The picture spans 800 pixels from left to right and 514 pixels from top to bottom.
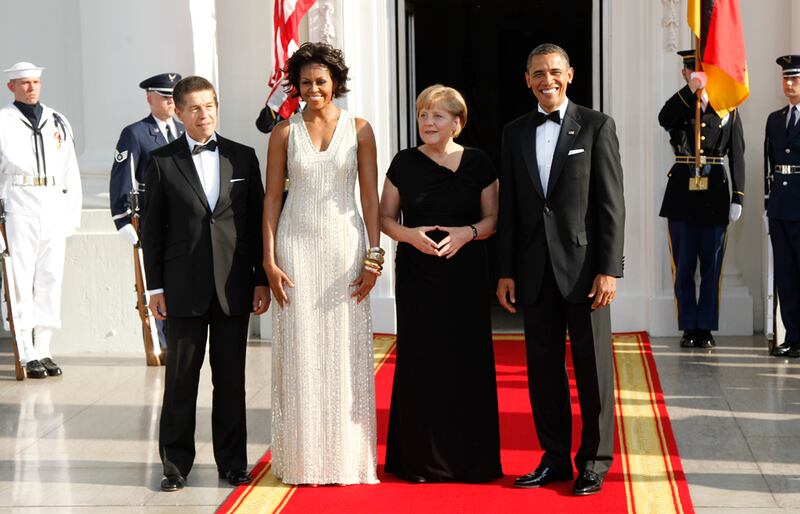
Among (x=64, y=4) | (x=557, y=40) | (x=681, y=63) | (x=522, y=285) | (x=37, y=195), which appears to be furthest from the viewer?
(x=557, y=40)

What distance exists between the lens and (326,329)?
522cm

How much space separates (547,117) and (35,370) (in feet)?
15.4

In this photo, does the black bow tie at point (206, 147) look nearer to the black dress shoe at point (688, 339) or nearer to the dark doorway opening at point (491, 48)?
the black dress shoe at point (688, 339)

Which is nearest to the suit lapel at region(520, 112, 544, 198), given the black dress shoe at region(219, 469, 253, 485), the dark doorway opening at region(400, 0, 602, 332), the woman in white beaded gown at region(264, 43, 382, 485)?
the woman in white beaded gown at region(264, 43, 382, 485)

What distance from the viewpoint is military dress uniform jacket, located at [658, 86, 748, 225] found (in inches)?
344

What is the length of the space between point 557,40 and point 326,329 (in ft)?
30.8

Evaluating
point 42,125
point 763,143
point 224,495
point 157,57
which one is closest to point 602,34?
point 763,143

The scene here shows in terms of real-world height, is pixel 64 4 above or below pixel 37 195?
above

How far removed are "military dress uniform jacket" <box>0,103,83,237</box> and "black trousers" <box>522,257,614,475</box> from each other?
455 centimetres

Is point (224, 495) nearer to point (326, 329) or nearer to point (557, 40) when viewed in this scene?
point (326, 329)

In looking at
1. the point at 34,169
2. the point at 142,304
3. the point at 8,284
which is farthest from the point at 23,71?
the point at 142,304

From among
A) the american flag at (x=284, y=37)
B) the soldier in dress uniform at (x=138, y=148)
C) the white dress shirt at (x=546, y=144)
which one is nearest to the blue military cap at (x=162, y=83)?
the soldier in dress uniform at (x=138, y=148)

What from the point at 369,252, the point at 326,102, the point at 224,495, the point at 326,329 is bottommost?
the point at 224,495

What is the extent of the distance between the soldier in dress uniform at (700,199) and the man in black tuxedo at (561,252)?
12.8 feet
